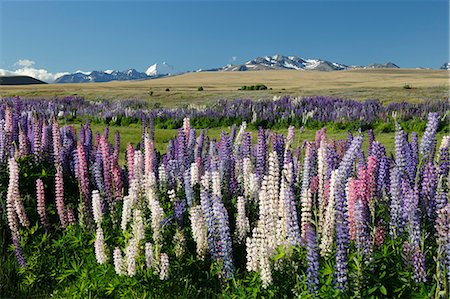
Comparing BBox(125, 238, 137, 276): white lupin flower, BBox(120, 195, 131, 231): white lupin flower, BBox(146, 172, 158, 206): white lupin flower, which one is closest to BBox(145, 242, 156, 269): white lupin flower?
BBox(125, 238, 137, 276): white lupin flower

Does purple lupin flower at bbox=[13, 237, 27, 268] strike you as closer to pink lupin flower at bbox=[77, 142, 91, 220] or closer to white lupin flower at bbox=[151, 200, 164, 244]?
pink lupin flower at bbox=[77, 142, 91, 220]

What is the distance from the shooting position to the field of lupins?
4.17 metres

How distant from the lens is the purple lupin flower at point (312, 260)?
3.94 m

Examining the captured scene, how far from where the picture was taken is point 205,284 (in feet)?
17.1

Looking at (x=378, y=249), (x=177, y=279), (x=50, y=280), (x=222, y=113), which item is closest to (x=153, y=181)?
(x=177, y=279)

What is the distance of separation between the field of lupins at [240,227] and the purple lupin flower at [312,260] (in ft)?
0.04

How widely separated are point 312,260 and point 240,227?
1392 millimetres

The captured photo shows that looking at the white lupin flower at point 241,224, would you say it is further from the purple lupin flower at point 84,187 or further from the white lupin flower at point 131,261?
the purple lupin flower at point 84,187

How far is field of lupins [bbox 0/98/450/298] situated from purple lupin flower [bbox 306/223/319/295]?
0.01 meters

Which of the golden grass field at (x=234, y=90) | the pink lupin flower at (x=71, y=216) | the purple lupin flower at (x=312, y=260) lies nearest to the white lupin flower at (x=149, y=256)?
the purple lupin flower at (x=312, y=260)

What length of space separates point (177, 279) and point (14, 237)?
8.06 ft

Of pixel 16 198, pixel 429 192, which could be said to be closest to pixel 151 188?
pixel 16 198

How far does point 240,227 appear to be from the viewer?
Result: 528cm

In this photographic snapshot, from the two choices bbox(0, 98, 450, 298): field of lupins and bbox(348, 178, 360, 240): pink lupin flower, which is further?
bbox(348, 178, 360, 240): pink lupin flower
